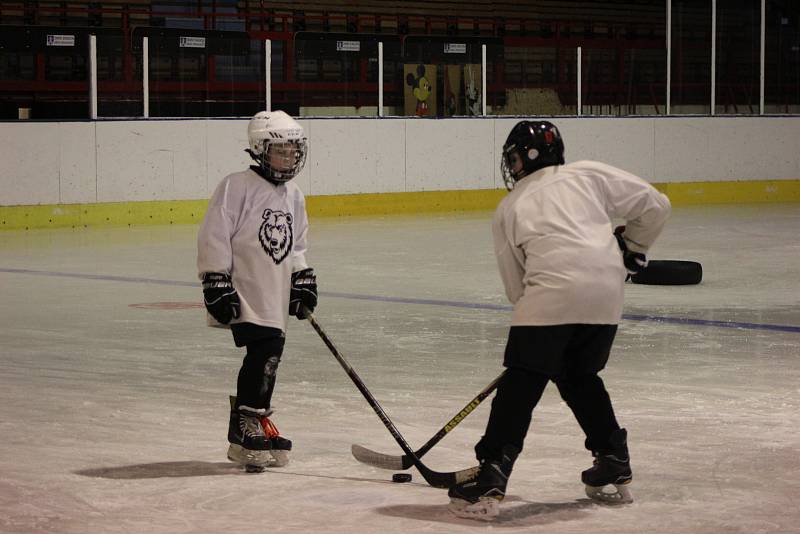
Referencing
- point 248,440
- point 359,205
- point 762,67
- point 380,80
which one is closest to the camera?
point 248,440

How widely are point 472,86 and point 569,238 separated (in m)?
13.9

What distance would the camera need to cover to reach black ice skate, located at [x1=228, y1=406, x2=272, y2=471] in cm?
450

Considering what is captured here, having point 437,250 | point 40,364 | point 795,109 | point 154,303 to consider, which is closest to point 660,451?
point 40,364

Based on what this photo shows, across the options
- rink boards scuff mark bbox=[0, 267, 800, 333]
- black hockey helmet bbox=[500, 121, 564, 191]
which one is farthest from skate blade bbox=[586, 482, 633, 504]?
rink boards scuff mark bbox=[0, 267, 800, 333]

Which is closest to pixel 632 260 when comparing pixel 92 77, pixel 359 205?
pixel 92 77

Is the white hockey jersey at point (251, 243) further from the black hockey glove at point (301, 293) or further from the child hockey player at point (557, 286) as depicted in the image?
the child hockey player at point (557, 286)

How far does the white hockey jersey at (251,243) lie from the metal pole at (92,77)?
10548 millimetres

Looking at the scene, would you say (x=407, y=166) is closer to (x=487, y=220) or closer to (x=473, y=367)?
(x=487, y=220)

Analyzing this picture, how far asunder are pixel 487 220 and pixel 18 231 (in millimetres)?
4826

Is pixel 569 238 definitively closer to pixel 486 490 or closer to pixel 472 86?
pixel 486 490

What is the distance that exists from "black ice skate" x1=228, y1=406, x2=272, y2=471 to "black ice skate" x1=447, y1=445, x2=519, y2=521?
78cm

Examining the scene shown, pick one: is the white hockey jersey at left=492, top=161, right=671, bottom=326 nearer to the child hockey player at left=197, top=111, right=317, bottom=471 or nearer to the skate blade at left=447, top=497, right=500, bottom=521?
the skate blade at left=447, top=497, right=500, bottom=521

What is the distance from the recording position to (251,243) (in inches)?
179

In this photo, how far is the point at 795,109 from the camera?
19984 mm
